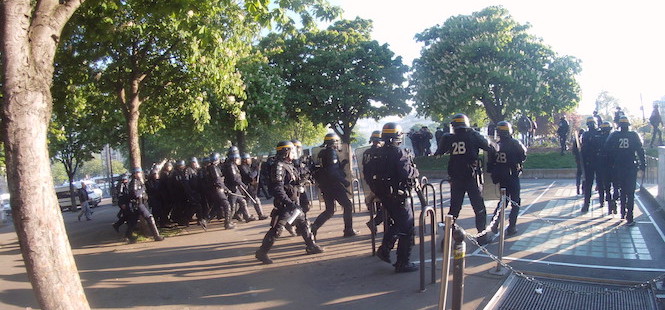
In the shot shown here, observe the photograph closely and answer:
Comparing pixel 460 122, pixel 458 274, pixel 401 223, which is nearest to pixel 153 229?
pixel 401 223

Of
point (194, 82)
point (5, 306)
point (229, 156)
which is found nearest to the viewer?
point (5, 306)

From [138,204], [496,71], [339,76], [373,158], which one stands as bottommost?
[138,204]

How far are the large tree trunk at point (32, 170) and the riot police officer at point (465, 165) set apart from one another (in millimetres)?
4901

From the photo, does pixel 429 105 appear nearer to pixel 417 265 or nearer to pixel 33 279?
pixel 417 265

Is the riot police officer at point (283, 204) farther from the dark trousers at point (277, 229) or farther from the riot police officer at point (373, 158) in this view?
the riot police officer at point (373, 158)

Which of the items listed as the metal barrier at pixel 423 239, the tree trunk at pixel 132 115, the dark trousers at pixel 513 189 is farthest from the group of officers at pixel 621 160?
the tree trunk at pixel 132 115

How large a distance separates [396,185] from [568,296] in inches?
85.8

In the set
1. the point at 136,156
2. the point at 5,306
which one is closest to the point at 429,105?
the point at 136,156

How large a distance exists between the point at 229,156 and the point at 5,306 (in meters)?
6.25

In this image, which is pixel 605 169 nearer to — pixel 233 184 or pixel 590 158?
pixel 590 158

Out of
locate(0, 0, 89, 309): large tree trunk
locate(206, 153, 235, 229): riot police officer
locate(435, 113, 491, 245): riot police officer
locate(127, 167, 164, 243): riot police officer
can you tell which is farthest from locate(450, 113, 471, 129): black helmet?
locate(127, 167, 164, 243): riot police officer

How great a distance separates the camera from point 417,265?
6102 mm

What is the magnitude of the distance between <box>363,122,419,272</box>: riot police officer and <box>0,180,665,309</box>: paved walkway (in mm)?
347

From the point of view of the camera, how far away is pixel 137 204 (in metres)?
9.46
